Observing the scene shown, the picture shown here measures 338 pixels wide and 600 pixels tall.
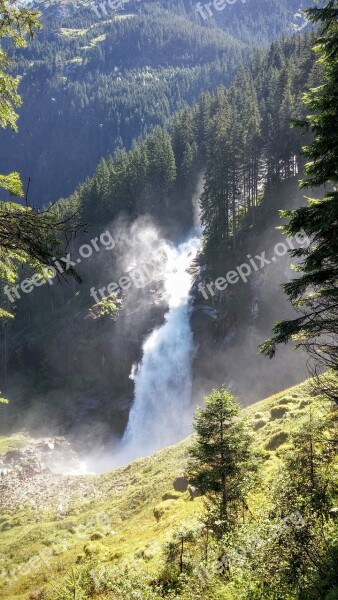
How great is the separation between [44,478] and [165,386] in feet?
57.6

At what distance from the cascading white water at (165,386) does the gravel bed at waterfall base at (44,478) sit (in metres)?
6.80

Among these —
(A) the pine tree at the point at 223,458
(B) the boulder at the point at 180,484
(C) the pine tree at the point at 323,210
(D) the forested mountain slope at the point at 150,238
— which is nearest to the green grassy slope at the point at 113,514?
(B) the boulder at the point at 180,484

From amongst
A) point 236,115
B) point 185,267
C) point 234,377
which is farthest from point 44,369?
point 236,115

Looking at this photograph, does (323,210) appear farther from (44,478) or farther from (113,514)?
(44,478)

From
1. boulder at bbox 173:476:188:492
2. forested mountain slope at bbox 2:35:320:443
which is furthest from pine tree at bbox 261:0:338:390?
forested mountain slope at bbox 2:35:320:443

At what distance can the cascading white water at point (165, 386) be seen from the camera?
43.6m

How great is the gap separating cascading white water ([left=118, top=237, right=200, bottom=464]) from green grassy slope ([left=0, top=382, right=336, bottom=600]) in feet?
31.2

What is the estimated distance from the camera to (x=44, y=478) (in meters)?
36.8

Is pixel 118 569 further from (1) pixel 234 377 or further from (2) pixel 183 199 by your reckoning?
(2) pixel 183 199

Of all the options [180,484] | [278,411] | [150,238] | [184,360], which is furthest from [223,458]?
[150,238]

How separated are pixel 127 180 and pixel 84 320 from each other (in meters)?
30.4

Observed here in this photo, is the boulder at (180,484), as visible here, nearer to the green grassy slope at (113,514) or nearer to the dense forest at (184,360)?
the dense forest at (184,360)

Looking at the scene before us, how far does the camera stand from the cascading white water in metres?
43.6

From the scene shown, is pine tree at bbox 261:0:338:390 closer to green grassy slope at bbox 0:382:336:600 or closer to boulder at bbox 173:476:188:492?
green grassy slope at bbox 0:382:336:600
